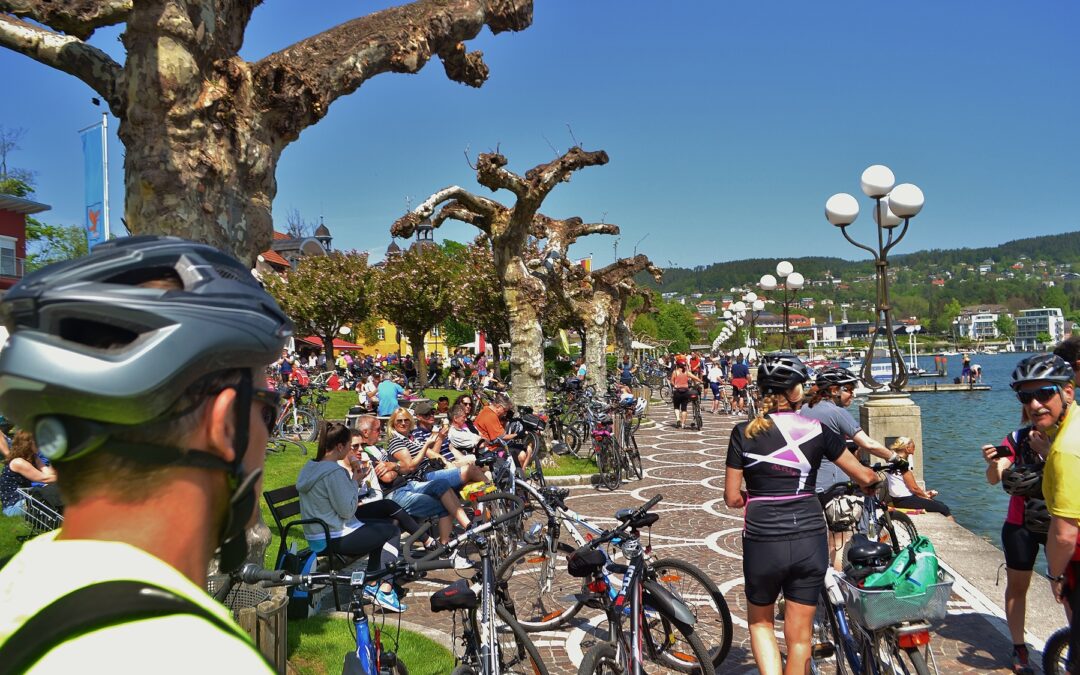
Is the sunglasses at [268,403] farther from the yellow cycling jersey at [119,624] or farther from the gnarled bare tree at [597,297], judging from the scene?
the gnarled bare tree at [597,297]

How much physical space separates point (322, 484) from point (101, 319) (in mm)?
5354

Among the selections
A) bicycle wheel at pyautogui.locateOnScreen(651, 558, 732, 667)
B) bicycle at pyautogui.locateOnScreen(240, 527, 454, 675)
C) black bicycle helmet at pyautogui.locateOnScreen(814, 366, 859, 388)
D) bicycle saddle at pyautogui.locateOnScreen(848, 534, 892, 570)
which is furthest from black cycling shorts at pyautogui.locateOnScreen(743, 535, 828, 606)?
black bicycle helmet at pyautogui.locateOnScreen(814, 366, 859, 388)

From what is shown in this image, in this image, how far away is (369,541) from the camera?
634 cm

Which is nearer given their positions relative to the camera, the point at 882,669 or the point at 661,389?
the point at 882,669

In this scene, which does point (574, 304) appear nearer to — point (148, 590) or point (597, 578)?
point (597, 578)

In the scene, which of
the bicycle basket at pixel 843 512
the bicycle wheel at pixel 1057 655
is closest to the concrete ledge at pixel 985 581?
the bicycle wheel at pixel 1057 655

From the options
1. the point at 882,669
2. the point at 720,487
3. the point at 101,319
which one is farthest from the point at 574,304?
the point at 101,319

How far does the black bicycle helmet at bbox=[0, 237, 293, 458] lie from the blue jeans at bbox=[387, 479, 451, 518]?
687 centimetres

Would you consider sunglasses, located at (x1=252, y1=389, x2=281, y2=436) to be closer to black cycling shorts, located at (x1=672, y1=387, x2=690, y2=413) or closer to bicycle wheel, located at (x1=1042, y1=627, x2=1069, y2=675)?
bicycle wheel, located at (x1=1042, y1=627, x2=1069, y2=675)

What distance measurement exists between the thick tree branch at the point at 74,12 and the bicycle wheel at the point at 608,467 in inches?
358

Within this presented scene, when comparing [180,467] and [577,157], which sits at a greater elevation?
[577,157]

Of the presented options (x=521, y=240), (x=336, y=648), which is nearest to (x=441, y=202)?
(x=521, y=240)

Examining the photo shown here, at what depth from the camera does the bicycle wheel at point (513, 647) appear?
439 centimetres

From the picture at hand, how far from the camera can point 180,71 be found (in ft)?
15.9
